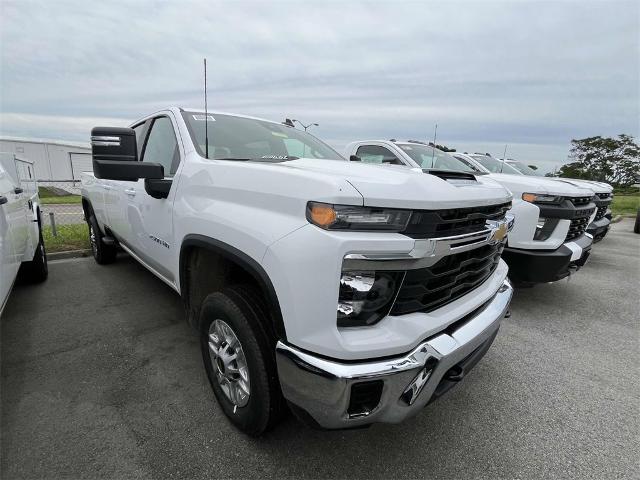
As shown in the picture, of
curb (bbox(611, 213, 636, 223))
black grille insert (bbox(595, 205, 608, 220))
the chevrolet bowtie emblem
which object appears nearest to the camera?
the chevrolet bowtie emblem

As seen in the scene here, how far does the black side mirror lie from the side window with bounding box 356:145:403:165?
3744 millimetres

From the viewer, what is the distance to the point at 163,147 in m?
2.97

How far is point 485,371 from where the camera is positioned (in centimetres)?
284

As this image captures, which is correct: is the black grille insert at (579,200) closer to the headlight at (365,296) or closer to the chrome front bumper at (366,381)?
the chrome front bumper at (366,381)

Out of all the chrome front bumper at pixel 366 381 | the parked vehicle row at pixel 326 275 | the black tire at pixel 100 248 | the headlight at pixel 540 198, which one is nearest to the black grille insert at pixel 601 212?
the headlight at pixel 540 198

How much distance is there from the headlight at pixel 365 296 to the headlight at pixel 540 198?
3.17 m

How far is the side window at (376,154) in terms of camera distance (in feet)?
17.8

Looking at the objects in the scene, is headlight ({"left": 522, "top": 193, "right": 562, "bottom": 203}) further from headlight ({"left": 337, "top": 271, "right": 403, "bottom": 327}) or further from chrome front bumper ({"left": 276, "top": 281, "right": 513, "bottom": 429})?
headlight ({"left": 337, "top": 271, "right": 403, "bottom": 327})

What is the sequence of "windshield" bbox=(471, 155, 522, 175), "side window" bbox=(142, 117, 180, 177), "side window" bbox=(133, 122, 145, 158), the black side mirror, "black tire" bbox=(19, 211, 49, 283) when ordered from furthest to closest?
"windshield" bbox=(471, 155, 522, 175) < "black tire" bbox=(19, 211, 49, 283) < "side window" bbox=(133, 122, 145, 158) < "side window" bbox=(142, 117, 180, 177) < the black side mirror

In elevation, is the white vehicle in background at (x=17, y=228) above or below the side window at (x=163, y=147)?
below

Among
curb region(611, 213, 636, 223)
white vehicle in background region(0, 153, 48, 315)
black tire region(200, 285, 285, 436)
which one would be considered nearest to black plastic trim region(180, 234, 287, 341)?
→ black tire region(200, 285, 285, 436)

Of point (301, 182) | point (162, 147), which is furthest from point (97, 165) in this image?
point (301, 182)

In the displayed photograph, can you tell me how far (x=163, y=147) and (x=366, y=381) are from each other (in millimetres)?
2468

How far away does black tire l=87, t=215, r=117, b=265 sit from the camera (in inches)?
196
